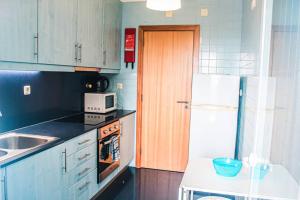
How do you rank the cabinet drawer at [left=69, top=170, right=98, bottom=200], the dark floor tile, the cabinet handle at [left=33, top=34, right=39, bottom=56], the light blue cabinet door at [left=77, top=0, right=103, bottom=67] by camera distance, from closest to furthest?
the cabinet handle at [left=33, top=34, right=39, bottom=56] → the cabinet drawer at [left=69, top=170, right=98, bottom=200] → the light blue cabinet door at [left=77, top=0, right=103, bottom=67] → the dark floor tile

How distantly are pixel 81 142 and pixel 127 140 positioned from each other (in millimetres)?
1348

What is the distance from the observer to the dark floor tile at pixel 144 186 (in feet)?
10.4

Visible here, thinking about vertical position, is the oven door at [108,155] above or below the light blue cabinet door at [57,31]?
below

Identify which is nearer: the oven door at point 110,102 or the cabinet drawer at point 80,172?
the cabinet drawer at point 80,172

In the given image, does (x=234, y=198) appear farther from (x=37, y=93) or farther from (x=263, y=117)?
(x=37, y=93)

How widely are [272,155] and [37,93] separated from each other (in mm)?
2310

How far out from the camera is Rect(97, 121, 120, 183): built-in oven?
2.92 metres

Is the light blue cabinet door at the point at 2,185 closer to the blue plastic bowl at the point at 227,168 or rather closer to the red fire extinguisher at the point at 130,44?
the blue plastic bowl at the point at 227,168

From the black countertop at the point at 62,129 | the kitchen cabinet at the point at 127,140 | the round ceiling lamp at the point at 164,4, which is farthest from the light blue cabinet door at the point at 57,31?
the kitchen cabinet at the point at 127,140

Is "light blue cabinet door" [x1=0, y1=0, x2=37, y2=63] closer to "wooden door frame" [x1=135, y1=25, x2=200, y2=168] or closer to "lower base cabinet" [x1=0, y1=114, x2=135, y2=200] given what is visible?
"lower base cabinet" [x1=0, y1=114, x2=135, y2=200]

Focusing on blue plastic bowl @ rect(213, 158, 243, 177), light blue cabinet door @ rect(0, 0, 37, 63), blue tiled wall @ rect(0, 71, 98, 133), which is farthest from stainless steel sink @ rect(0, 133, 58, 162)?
blue plastic bowl @ rect(213, 158, 243, 177)

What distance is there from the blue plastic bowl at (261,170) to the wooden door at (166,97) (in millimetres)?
2267

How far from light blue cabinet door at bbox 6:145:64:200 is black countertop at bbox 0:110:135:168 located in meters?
0.04

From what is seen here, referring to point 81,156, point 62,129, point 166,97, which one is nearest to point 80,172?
point 81,156
